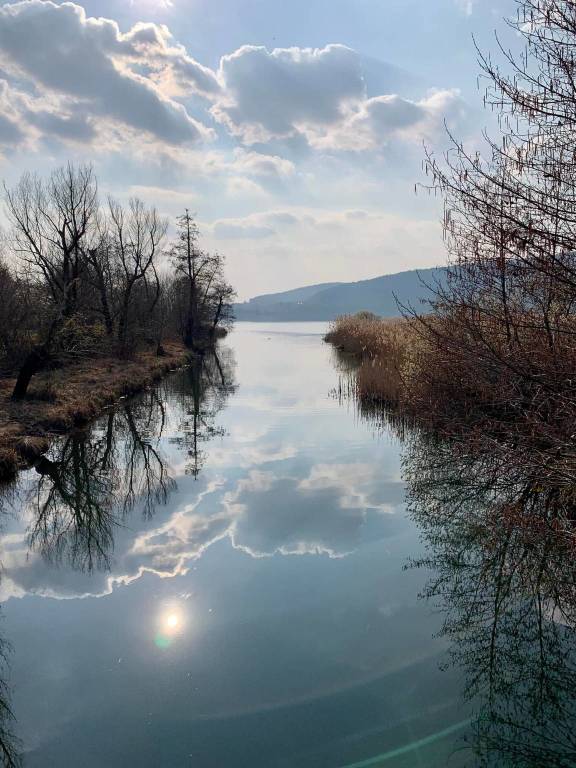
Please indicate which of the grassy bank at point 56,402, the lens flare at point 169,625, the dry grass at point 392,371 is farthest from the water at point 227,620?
the dry grass at point 392,371

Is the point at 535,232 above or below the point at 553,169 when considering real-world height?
below


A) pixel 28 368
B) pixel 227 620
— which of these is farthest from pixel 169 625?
pixel 28 368

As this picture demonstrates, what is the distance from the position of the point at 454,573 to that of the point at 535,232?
12.4 ft

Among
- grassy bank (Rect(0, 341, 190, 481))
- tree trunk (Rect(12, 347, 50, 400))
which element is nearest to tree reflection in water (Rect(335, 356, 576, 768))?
grassy bank (Rect(0, 341, 190, 481))

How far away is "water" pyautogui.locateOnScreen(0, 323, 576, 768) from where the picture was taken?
11.9ft

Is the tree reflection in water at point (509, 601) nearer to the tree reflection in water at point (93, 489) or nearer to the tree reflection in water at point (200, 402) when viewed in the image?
the tree reflection in water at point (93, 489)

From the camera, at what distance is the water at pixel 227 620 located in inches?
143

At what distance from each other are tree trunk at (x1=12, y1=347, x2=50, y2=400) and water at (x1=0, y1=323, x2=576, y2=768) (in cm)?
347

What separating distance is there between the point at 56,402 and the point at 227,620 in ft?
34.3

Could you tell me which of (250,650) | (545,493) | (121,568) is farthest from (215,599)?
(545,493)

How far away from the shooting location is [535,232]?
4.30 metres

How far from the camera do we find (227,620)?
16.9ft

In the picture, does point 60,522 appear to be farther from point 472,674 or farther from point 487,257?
point 487,257

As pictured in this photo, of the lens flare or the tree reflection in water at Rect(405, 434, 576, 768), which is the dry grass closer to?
the tree reflection in water at Rect(405, 434, 576, 768)
